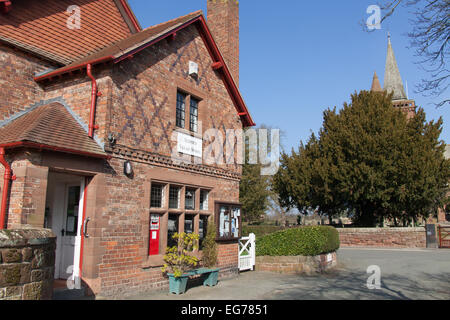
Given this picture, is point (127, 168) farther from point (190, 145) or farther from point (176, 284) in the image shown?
point (176, 284)

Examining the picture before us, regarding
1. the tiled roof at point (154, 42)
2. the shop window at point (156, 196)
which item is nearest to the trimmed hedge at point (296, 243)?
the tiled roof at point (154, 42)

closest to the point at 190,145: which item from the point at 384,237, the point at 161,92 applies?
the point at 161,92

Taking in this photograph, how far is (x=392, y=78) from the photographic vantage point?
59688mm

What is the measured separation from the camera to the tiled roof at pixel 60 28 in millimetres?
9961

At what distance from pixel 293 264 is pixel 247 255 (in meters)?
1.75

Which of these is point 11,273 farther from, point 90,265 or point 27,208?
point 90,265

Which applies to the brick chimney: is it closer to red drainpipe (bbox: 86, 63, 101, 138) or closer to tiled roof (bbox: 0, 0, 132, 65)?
tiled roof (bbox: 0, 0, 132, 65)

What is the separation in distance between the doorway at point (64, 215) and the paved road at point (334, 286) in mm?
2085

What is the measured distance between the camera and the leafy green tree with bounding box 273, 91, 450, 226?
27.0m

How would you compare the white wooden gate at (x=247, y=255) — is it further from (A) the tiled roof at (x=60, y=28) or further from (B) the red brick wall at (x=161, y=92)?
(A) the tiled roof at (x=60, y=28)

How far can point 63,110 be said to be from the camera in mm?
9148

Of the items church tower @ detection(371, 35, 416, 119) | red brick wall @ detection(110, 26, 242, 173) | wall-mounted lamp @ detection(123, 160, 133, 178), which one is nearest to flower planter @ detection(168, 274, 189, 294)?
wall-mounted lamp @ detection(123, 160, 133, 178)
